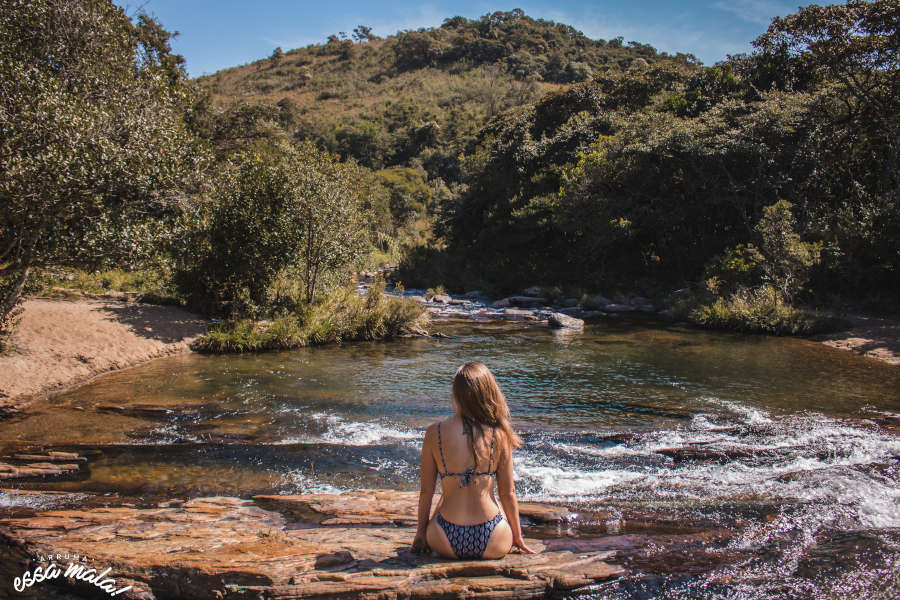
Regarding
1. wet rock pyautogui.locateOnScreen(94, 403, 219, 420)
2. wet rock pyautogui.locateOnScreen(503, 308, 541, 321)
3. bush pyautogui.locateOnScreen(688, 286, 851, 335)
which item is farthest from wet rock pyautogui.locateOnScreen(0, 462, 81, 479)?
bush pyautogui.locateOnScreen(688, 286, 851, 335)

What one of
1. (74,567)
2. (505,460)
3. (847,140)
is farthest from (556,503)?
(847,140)

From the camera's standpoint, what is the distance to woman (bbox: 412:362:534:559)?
4254 mm

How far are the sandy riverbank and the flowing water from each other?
0.76 m

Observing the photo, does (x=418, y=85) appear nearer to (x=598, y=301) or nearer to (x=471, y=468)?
(x=598, y=301)

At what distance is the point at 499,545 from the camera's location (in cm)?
440

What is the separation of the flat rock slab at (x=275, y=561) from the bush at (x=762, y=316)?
60.5ft

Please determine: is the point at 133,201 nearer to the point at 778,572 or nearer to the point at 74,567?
the point at 74,567

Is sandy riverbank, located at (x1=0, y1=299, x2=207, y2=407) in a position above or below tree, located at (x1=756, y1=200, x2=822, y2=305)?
below

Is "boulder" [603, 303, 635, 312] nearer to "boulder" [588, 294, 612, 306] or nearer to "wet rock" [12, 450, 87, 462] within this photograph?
"boulder" [588, 294, 612, 306]

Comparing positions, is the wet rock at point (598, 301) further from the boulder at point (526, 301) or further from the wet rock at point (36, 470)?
the wet rock at point (36, 470)

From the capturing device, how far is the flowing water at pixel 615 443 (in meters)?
5.32

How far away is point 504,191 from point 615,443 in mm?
30689

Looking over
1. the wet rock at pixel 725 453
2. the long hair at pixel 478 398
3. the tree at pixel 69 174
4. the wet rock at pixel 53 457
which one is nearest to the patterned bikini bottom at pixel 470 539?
the long hair at pixel 478 398

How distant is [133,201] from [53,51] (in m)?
9.33
